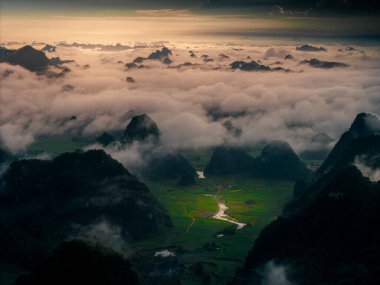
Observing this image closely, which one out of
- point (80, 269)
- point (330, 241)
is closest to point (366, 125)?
point (330, 241)

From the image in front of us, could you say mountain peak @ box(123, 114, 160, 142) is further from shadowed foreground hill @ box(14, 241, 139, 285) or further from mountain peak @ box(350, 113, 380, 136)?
shadowed foreground hill @ box(14, 241, 139, 285)

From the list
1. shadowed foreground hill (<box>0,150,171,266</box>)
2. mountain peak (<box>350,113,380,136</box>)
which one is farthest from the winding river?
mountain peak (<box>350,113,380,136</box>)

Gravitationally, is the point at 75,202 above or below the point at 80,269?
below

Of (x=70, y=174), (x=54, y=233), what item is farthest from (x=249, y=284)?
(x=70, y=174)

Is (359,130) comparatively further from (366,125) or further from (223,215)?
(223,215)

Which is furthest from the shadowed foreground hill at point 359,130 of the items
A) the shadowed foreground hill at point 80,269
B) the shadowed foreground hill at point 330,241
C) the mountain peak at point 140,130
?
the shadowed foreground hill at point 80,269

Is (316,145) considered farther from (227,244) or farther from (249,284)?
(249,284)
